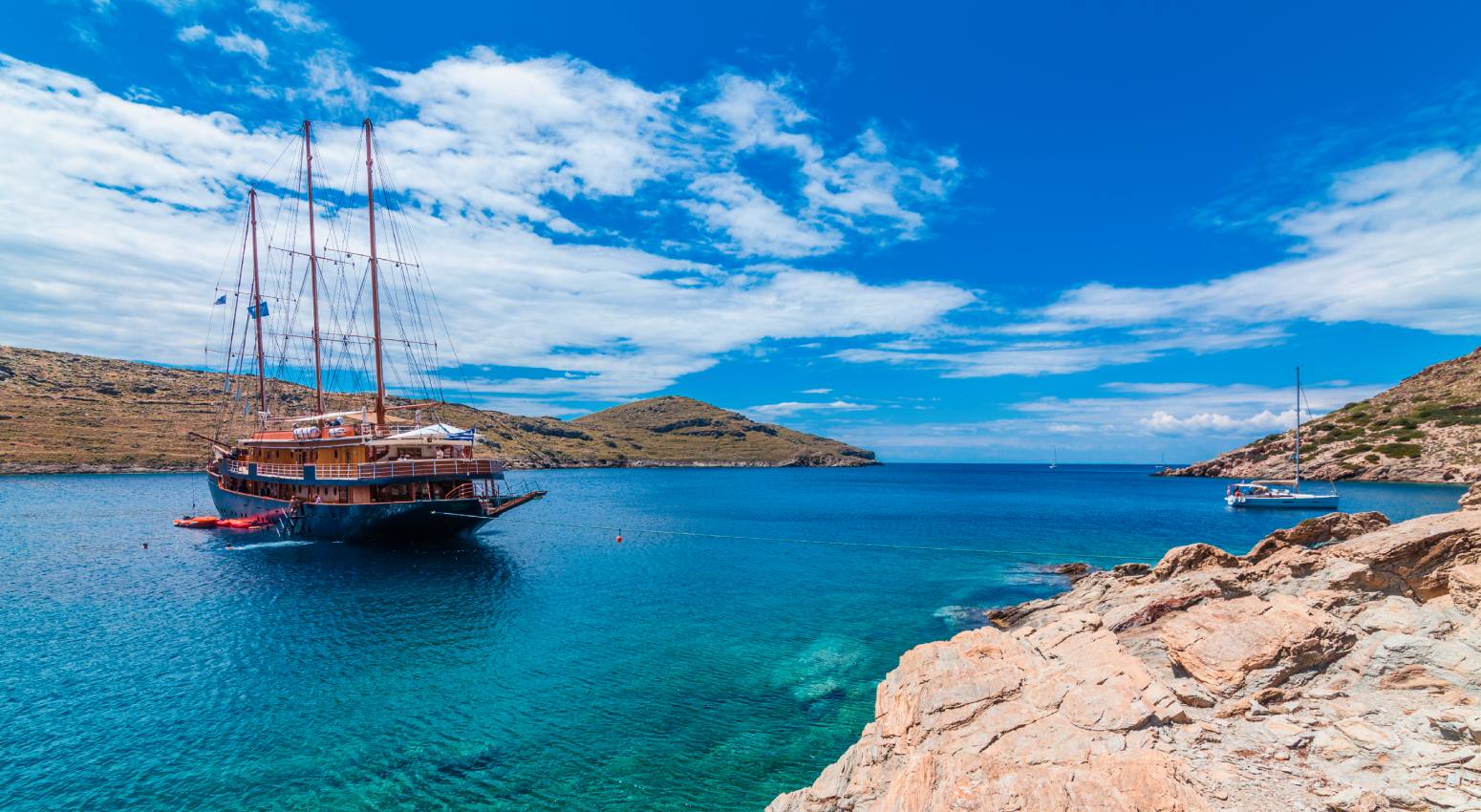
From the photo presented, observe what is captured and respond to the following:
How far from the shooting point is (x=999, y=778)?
453 inches

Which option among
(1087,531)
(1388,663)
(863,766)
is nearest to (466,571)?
(863,766)

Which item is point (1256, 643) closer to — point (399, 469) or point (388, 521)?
Result: point (399, 469)

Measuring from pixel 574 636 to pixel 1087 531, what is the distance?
68.2m

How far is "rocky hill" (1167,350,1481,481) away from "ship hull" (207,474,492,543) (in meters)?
160

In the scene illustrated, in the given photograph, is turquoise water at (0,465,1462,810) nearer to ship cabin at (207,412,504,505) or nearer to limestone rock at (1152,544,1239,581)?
ship cabin at (207,412,504,505)

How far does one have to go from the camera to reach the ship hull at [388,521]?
2202 inches

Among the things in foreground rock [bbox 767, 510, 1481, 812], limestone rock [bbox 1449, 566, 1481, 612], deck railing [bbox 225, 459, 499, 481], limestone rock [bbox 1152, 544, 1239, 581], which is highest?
deck railing [bbox 225, 459, 499, 481]

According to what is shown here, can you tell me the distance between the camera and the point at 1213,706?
48.8ft

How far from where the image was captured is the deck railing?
2167 inches

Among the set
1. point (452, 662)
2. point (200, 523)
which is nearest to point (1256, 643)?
point (452, 662)

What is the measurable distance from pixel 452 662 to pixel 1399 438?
200 m

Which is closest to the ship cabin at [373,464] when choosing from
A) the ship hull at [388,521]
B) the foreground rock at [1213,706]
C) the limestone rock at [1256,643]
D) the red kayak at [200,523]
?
the ship hull at [388,521]

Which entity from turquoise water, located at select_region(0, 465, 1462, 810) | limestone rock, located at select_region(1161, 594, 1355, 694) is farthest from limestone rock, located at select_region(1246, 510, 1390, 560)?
limestone rock, located at select_region(1161, 594, 1355, 694)

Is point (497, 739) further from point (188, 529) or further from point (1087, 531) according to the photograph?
point (1087, 531)
